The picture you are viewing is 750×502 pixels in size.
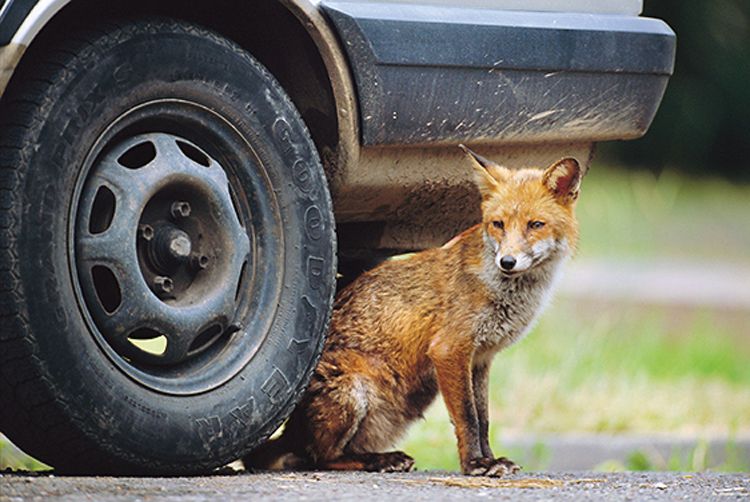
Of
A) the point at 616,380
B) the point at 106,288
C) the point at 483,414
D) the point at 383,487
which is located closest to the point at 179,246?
the point at 106,288

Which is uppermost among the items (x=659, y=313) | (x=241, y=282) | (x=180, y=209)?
(x=180, y=209)

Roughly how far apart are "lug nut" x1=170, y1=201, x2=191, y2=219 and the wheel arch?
21.8 inches

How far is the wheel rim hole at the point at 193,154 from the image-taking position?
156 inches

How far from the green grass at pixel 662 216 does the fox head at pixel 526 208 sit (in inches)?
231

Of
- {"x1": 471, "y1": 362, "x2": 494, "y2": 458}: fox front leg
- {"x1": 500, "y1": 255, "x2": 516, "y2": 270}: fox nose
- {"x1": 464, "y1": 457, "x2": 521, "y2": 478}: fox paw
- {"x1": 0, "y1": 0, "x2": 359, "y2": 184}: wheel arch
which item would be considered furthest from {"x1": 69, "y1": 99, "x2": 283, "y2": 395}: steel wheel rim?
{"x1": 471, "y1": 362, "x2": 494, "y2": 458}: fox front leg

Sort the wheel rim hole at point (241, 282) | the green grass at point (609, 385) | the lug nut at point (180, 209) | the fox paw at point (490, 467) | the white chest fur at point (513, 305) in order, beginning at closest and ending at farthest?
the lug nut at point (180, 209)
the wheel rim hole at point (241, 282)
the fox paw at point (490, 467)
the white chest fur at point (513, 305)
the green grass at point (609, 385)

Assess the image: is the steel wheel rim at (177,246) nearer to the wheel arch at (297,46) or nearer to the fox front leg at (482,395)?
the wheel arch at (297,46)

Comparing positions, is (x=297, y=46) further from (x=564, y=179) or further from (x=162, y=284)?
(x=564, y=179)

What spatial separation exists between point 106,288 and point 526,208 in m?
1.58

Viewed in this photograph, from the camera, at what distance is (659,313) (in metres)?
9.88

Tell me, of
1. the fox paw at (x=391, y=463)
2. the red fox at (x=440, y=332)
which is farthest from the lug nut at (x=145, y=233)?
the fox paw at (x=391, y=463)

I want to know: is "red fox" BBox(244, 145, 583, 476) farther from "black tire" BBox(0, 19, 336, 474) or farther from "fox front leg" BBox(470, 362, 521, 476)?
"black tire" BBox(0, 19, 336, 474)

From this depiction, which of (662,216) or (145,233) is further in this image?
(662,216)

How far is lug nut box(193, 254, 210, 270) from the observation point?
3.92m
